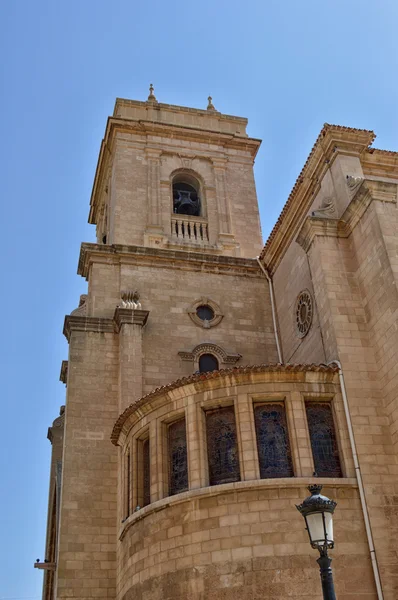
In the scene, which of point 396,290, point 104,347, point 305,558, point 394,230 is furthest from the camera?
point 104,347

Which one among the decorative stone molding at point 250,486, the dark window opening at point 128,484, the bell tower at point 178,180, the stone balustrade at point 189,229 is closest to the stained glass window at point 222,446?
the decorative stone molding at point 250,486

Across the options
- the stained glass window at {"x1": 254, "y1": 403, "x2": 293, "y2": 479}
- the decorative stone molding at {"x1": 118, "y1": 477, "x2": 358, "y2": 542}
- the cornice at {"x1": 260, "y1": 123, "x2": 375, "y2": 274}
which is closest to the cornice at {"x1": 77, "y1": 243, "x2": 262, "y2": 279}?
the cornice at {"x1": 260, "y1": 123, "x2": 375, "y2": 274}

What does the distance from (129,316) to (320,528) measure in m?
11.6

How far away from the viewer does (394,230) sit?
16.3m

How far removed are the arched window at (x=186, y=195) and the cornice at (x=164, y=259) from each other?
3.27m

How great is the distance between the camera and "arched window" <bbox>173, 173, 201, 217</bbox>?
25.4m

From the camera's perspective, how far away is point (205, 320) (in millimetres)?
21016

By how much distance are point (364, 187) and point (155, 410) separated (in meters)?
7.37

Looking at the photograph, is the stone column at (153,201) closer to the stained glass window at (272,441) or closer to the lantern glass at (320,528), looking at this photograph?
Result: the stained glass window at (272,441)

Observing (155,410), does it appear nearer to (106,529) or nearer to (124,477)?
(124,477)

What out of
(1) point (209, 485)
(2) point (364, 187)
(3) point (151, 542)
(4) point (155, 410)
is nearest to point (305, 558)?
(1) point (209, 485)

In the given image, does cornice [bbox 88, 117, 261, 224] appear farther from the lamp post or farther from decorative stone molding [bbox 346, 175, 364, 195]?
the lamp post

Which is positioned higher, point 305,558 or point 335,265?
point 335,265

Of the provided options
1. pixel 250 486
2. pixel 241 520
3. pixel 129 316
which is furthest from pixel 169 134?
pixel 241 520
